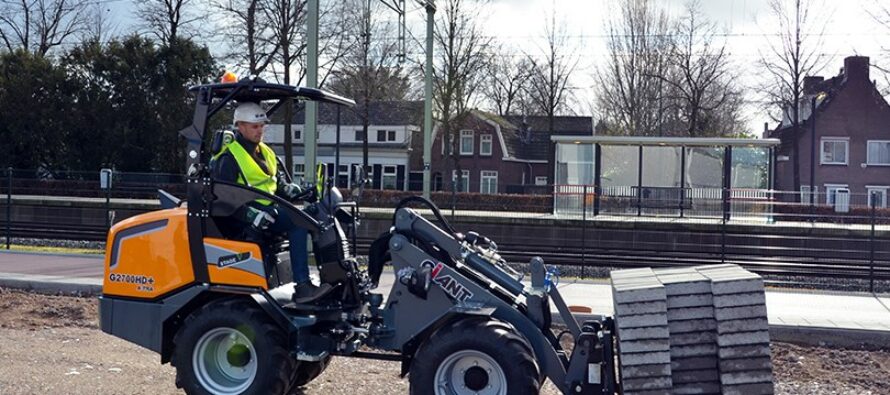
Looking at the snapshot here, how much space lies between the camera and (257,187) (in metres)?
6.36

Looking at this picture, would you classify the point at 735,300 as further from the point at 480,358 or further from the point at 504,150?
the point at 504,150

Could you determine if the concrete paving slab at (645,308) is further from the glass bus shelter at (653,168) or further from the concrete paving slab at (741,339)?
the glass bus shelter at (653,168)

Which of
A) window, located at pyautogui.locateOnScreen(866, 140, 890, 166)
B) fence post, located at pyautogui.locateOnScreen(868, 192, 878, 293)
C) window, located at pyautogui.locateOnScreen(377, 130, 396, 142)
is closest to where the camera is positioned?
fence post, located at pyautogui.locateOnScreen(868, 192, 878, 293)

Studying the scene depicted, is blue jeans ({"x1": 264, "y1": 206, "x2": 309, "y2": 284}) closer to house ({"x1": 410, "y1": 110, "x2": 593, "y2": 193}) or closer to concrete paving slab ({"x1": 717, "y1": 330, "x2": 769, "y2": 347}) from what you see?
concrete paving slab ({"x1": 717, "y1": 330, "x2": 769, "y2": 347})

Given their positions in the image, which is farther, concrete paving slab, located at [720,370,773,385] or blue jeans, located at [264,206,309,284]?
blue jeans, located at [264,206,309,284]

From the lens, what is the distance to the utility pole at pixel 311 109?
48.7 feet

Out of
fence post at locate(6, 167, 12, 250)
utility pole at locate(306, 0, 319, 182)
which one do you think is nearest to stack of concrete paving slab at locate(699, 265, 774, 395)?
utility pole at locate(306, 0, 319, 182)

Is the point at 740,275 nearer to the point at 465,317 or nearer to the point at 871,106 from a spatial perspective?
the point at 465,317

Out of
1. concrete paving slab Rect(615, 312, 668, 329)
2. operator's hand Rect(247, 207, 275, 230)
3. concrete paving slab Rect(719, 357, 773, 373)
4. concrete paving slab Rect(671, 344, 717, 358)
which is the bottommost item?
concrete paving slab Rect(719, 357, 773, 373)

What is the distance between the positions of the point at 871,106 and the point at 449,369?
5048 cm

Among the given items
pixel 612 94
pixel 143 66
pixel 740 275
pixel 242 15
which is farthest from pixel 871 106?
pixel 740 275

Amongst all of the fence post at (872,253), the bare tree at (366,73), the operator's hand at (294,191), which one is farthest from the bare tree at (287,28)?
the operator's hand at (294,191)

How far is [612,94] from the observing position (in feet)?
155

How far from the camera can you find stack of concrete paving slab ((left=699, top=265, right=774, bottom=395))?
5.66m
